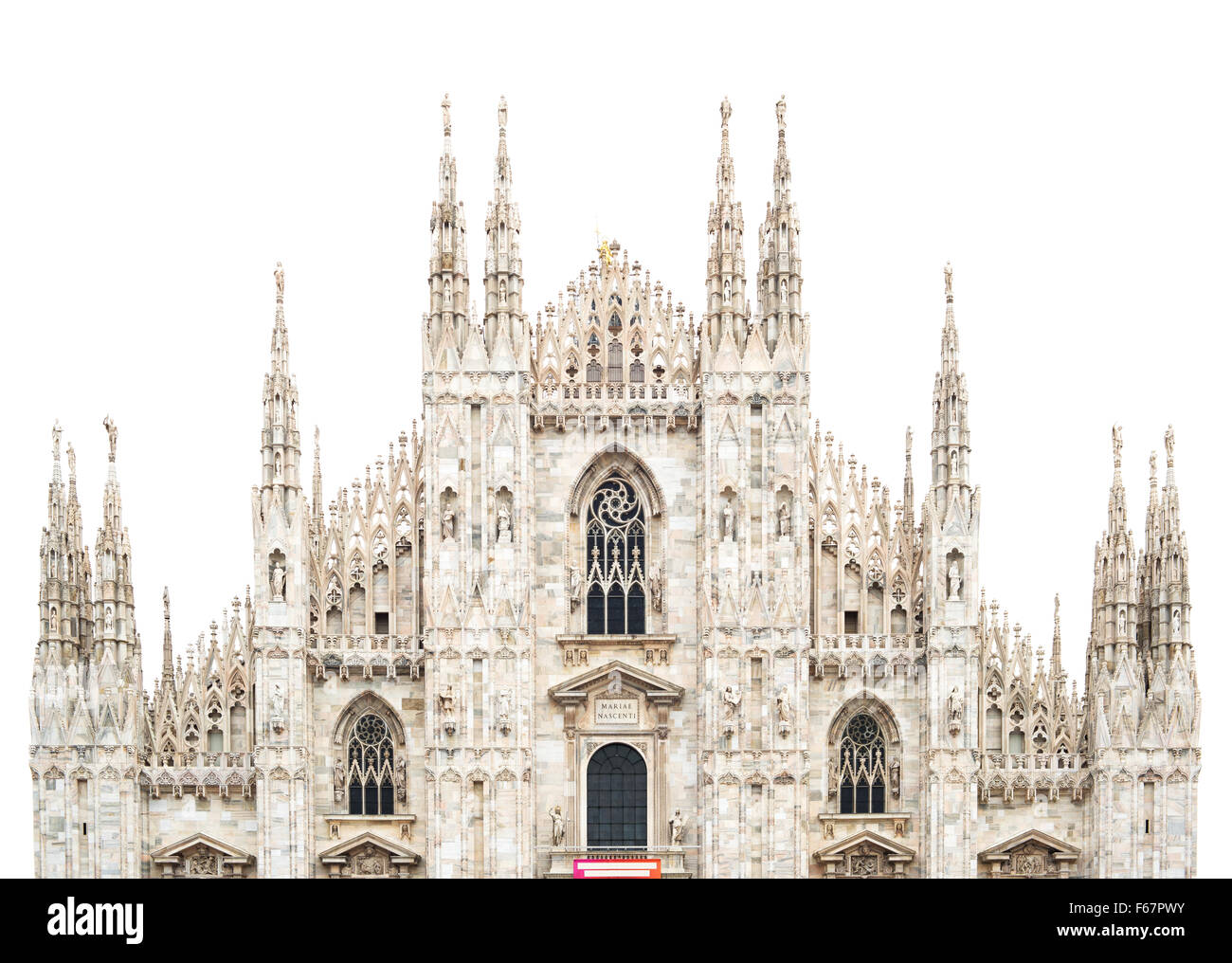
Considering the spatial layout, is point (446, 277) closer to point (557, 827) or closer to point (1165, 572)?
point (557, 827)

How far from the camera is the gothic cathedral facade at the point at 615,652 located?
5091 centimetres

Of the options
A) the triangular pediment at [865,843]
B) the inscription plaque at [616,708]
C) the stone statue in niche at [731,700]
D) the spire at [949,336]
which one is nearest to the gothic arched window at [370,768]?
the inscription plaque at [616,708]

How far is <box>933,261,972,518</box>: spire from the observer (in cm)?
5188

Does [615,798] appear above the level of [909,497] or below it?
below

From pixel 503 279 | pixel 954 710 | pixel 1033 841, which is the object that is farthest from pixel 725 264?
pixel 1033 841

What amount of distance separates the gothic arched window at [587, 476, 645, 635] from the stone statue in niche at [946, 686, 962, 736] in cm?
651

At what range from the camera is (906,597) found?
52.4 meters

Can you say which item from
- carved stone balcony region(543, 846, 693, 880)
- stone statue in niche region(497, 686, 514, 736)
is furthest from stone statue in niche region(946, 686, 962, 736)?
stone statue in niche region(497, 686, 514, 736)

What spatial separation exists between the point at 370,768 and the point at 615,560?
6706 mm

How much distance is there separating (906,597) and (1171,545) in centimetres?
561

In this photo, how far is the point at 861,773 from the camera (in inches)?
2051
